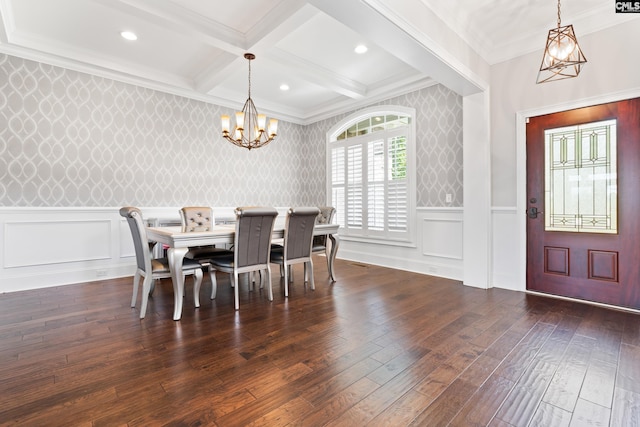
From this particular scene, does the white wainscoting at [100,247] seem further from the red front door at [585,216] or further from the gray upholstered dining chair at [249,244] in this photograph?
the gray upholstered dining chair at [249,244]

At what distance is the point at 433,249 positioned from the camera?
14.6ft

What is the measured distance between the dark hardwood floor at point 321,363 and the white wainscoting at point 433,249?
107 cm

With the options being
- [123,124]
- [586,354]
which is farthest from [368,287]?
[123,124]

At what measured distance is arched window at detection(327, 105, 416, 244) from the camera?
479 cm

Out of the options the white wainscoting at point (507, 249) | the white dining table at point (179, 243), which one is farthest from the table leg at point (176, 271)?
the white wainscoting at point (507, 249)

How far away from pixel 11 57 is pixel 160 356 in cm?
421

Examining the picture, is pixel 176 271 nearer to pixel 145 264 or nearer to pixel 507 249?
pixel 145 264

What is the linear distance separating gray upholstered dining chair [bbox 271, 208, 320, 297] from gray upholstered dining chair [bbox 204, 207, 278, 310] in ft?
0.84

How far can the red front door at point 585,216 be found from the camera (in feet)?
9.39

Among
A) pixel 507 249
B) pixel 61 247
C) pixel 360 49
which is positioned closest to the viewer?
pixel 507 249

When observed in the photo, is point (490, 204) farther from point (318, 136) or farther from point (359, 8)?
point (318, 136)

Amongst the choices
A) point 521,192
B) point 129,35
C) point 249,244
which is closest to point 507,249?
point 521,192

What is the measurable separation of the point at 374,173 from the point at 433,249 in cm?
166

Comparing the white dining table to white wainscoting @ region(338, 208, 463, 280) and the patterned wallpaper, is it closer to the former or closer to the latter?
the patterned wallpaper
